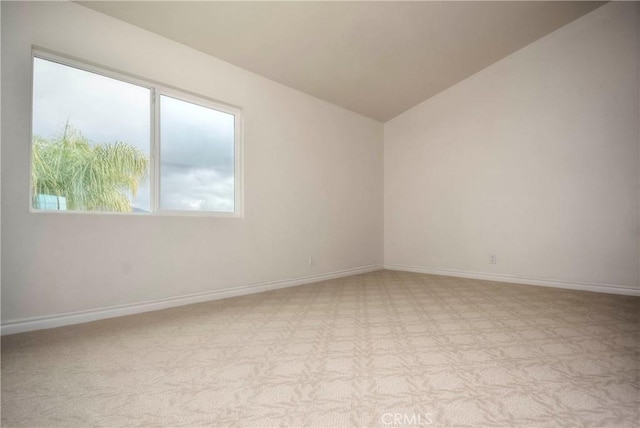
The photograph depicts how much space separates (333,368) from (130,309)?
2.05 metres

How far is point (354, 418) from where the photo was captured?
1307mm

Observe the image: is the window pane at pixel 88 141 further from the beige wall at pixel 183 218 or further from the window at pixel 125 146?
the beige wall at pixel 183 218

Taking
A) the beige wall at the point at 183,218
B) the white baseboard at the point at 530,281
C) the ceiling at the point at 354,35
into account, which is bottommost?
the white baseboard at the point at 530,281

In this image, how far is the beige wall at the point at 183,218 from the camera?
7.72 ft

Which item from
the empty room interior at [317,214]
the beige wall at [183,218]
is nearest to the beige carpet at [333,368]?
the empty room interior at [317,214]

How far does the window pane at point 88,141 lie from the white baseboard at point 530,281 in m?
4.16

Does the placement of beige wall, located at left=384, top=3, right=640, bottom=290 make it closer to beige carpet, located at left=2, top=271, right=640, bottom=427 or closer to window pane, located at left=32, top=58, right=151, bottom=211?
beige carpet, located at left=2, top=271, right=640, bottom=427

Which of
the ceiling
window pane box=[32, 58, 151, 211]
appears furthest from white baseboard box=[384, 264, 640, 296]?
window pane box=[32, 58, 151, 211]

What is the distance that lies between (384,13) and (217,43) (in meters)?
1.72

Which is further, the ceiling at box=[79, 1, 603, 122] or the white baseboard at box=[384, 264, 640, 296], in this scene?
the white baseboard at box=[384, 264, 640, 296]

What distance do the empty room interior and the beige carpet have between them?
0.02 meters

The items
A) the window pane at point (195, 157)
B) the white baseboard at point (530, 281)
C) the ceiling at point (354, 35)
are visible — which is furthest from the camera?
the white baseboard at point (530, 281)

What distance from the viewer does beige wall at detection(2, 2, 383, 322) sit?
2352 mm

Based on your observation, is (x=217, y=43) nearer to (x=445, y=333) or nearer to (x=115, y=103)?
(x=115, y=103)
